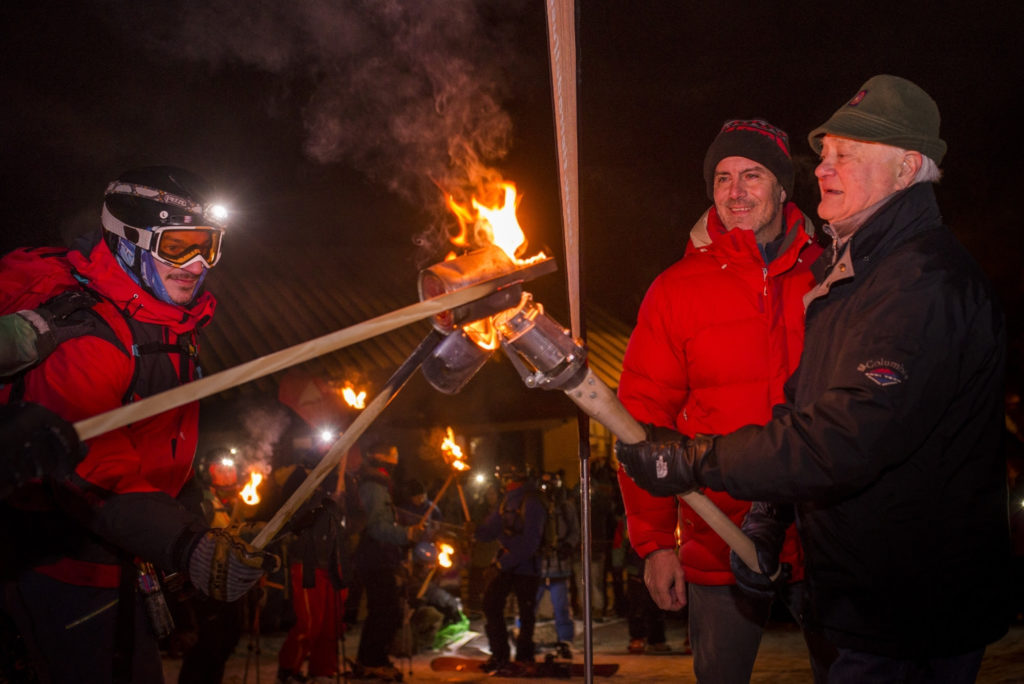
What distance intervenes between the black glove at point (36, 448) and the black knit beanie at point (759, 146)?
9.71 ft

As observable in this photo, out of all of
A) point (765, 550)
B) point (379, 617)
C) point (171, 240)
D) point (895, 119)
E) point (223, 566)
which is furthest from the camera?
point (379, 617)

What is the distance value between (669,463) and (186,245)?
2498 millimetres

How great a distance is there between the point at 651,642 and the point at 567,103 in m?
9.66

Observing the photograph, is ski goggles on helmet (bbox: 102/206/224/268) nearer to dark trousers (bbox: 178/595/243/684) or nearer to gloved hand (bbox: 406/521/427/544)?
dark trousers (bbox: 178/595/243/684)

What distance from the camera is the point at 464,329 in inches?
108

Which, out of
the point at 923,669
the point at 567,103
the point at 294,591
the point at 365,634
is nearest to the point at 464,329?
the point at 567,103

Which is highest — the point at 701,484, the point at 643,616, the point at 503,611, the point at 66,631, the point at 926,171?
the point at 926,171

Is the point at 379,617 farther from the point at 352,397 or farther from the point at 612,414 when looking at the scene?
the point at 612,414

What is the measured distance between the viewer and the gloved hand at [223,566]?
2.87 metres

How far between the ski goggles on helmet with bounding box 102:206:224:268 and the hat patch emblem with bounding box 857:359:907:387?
296 centimetres

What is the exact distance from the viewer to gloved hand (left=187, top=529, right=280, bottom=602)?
2.87 meters

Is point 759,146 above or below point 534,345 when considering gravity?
above

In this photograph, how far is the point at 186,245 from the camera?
3.52 m

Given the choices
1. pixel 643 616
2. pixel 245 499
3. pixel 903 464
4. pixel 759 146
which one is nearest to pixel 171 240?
pixel 759 146
